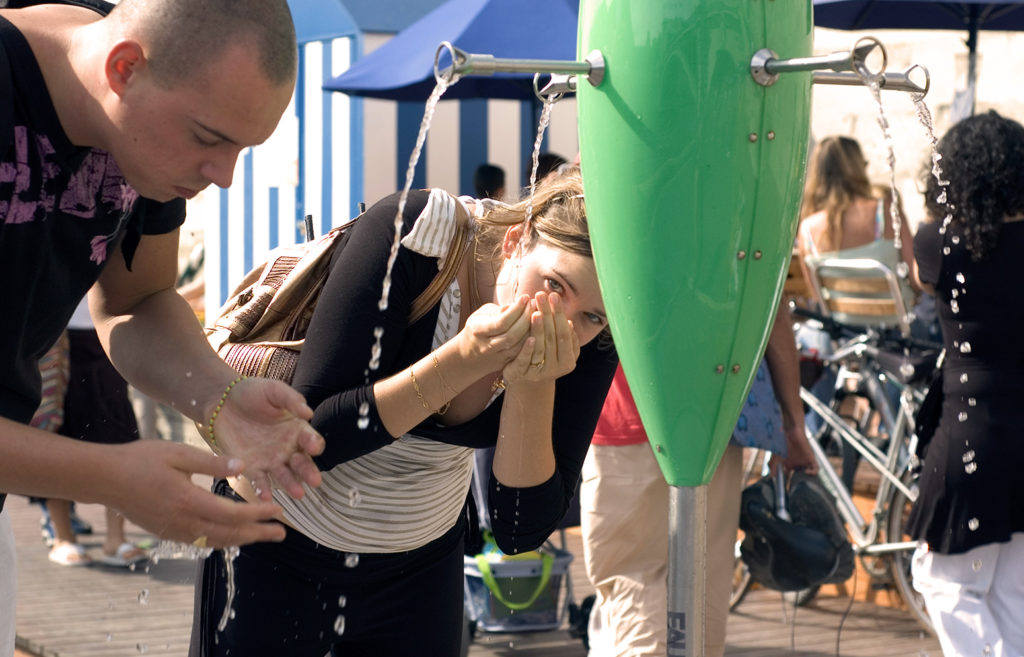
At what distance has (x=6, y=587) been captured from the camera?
2.15 m

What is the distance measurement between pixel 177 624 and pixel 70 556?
4.45ft

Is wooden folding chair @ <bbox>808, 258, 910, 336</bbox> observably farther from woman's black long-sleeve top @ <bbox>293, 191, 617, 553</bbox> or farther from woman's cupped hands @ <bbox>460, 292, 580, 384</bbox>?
woman's cupped hands @ <bbox>460, 292, 580, 384</bbox>

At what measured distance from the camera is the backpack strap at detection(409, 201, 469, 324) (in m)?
2.29

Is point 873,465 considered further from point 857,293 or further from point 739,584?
point 857,293

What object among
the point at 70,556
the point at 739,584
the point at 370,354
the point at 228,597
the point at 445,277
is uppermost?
the point at 445,277

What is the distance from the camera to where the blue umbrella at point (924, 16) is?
5703 millimetres

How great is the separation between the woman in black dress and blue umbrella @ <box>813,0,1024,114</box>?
1.70 m

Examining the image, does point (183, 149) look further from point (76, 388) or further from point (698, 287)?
point (76, 388)

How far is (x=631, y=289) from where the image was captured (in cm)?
159

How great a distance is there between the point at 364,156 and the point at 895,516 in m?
3.87

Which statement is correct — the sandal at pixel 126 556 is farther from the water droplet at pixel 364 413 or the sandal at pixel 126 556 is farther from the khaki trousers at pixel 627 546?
the water droplet at pixel 364 413

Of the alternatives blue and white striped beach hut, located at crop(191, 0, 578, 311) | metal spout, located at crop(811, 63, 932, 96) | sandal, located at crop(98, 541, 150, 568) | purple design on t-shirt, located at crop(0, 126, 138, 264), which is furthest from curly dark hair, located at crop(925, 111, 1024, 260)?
sandal, located at crop(98, 541, 150, 568)

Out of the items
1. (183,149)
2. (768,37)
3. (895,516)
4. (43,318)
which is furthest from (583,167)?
(895,516)

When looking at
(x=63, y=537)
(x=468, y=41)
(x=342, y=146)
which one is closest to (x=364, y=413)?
(x=468, y=41)
